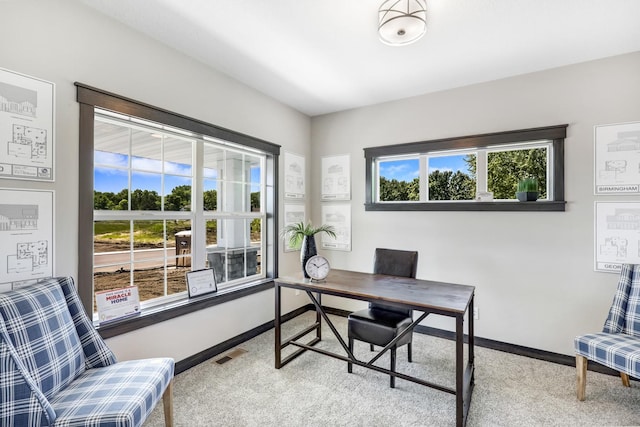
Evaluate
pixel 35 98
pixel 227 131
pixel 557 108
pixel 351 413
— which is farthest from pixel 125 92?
pixel 557 108

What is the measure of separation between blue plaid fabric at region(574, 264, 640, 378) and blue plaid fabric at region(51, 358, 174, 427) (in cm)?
278

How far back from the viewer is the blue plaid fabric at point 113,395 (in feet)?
4.15

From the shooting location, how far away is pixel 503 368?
2609 millimetres

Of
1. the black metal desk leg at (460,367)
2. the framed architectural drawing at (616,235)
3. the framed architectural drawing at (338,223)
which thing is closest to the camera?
the black metal desk leg at (460,367)

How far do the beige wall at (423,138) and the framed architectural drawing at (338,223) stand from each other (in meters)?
0.14

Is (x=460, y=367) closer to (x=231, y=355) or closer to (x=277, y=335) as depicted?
(x=277, y=335)

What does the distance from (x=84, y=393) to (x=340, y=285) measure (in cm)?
164

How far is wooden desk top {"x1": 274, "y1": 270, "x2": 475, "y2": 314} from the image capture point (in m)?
1.90

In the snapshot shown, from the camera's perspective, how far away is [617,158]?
252 centimetres

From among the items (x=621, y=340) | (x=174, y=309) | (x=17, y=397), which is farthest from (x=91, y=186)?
(x=621, y=340)

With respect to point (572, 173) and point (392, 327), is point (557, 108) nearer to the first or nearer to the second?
point (572, 173)

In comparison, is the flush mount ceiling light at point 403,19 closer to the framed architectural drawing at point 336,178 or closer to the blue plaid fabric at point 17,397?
the framed architectural drawing at point 336,178

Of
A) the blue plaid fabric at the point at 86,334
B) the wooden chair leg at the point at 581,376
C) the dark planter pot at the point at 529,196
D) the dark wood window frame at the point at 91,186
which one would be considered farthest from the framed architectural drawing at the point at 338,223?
the blue plaid fabric at the point at 86,334

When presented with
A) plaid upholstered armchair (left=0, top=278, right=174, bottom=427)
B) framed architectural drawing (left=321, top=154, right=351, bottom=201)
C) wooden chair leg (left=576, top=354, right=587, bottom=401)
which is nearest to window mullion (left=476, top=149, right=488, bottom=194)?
framed architectural drawing (left=321, top=154, right=351, bottom=201)
